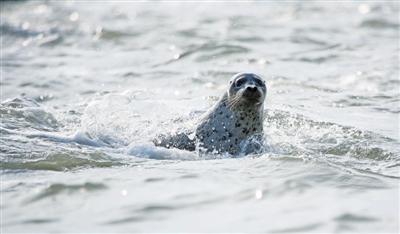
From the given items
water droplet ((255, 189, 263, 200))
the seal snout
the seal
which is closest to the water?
water droplet ((255, 189, 263, 200))

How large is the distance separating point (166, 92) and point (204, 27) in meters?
4.56

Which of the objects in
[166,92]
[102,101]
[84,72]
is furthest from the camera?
[84,72]

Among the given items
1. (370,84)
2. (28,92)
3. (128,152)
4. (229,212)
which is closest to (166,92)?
(28,92)

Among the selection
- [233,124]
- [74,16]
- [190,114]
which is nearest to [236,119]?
[233,124]

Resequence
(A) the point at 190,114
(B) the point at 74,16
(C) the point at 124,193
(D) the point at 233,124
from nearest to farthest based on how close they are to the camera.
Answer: (C) the point at 124,193
(D) the point at 233,124
(A) the point at 190,114
(B) the point at 74,16

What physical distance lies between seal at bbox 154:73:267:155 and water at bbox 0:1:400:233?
23cm

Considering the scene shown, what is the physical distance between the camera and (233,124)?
7449 mm

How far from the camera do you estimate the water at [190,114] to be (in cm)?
496

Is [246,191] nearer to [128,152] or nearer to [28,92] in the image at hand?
[128,152]

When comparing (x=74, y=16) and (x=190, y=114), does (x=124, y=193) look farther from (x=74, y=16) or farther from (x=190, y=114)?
(x=74, y=16)

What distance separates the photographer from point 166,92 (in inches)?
409

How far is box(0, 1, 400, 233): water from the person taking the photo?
496cm

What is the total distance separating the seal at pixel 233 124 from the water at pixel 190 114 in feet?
0.77

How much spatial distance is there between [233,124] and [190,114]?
0.99m
